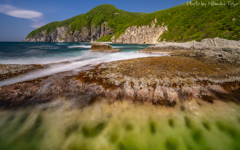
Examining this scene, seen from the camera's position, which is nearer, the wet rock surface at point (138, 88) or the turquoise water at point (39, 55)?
the wet rock surface at point (138, 88)

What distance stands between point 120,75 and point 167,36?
247ft

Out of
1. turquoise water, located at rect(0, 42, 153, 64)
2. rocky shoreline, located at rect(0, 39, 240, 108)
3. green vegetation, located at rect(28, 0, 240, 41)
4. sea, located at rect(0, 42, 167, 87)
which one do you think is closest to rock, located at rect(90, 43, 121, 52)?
sea, located at rect(0, 42, 167, 87)

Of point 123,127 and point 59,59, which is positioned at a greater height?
point 59,59

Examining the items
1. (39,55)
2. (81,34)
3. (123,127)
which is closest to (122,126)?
(123,127)

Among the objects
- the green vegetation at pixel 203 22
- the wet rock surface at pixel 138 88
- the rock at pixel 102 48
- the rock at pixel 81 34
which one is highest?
the rock at pixel 81 34

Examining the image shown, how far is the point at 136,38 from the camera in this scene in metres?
89.5

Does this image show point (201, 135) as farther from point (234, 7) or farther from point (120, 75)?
point (234, 7)

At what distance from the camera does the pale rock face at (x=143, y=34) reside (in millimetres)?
79425

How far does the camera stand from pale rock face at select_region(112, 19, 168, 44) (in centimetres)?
7943

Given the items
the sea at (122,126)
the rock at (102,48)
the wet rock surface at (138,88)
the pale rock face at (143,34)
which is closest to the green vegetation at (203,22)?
the pale rock face at (143,34)

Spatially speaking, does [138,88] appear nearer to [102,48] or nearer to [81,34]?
[102,48]

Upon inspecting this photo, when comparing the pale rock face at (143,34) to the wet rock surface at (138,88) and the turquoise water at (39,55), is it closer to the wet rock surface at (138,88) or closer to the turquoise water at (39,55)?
the turquoise water at (39,55)

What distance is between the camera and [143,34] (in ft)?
282

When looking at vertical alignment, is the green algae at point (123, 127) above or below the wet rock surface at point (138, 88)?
below
